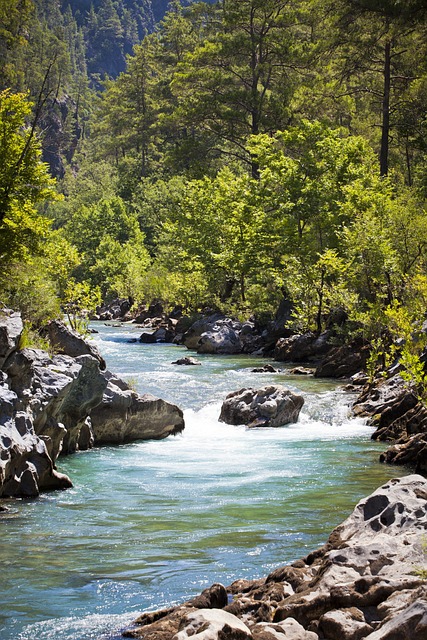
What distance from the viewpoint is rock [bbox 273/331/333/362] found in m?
26.5

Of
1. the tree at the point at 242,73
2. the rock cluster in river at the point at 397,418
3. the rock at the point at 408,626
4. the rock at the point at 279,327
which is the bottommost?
the rock at the point at 408,626

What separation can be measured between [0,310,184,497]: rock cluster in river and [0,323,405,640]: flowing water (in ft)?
1.20

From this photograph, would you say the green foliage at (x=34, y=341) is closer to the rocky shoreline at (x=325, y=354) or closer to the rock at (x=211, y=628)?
the rocky shoreline at (x=325, y=354)

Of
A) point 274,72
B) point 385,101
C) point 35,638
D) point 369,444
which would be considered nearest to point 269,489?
point 369,444

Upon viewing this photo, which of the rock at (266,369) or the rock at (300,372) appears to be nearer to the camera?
the rock at (300,372)

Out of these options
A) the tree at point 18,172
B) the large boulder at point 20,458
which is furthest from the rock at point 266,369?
the large boulder at point 20,458

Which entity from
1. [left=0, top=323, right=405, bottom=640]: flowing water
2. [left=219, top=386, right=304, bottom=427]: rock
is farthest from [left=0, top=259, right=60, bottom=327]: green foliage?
[left=219, top=386, right=304, bottom=427]: rock

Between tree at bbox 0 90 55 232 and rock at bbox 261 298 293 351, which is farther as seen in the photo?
rock at bbox 261 298 293 351

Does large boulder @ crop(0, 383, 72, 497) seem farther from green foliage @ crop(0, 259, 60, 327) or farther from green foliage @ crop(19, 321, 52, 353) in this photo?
green foliage @ crop(0, 259, 60, 327)

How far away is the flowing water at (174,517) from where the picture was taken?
7465mm

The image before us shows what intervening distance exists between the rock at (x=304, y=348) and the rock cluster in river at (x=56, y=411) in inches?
393

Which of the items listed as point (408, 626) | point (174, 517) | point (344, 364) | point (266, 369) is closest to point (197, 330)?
point (266, 369)

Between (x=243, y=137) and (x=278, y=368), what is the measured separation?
2148 centimetres

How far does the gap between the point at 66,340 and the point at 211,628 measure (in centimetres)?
1282
